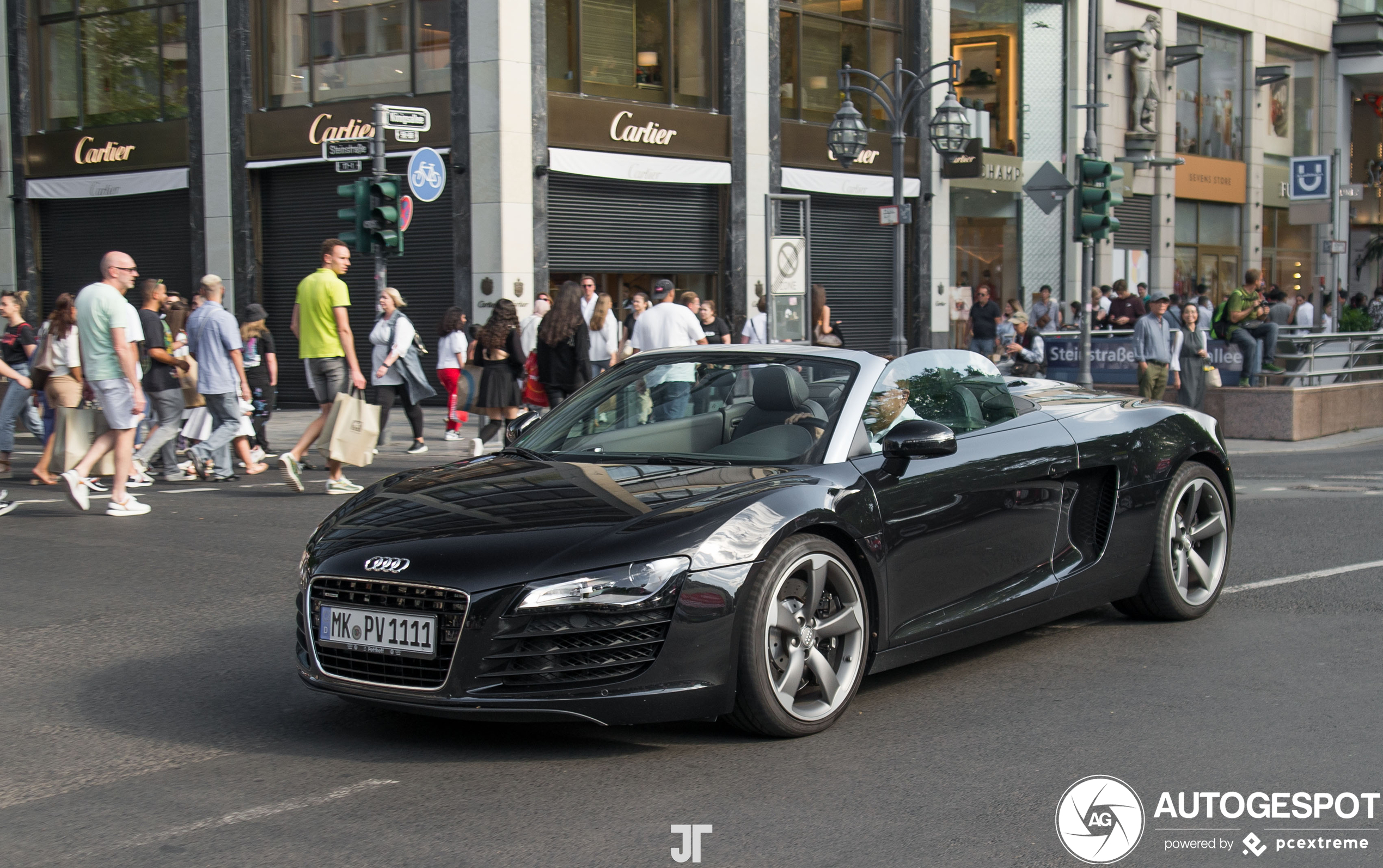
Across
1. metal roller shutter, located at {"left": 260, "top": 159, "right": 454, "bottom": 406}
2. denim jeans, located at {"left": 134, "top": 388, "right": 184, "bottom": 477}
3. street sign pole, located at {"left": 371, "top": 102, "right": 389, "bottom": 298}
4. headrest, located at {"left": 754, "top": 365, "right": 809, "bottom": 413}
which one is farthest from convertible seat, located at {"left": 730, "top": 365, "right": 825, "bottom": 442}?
metal roller shutter, located at {"left": 260, "top": 159, "right": 454, "bottom": 406}

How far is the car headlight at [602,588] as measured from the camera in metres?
4.27

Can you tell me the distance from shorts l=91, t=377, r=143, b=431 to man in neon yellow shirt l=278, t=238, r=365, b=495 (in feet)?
5.89

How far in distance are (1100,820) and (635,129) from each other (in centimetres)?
2004

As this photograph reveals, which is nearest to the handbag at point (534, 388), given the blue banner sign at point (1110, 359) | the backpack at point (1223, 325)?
the blue banner sign at point (1110, 359)

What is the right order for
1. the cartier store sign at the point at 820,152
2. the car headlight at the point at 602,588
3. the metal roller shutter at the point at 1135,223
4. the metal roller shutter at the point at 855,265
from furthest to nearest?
the metal roller shutter at the point at 1135,223 < the metal roller shutter at the point at 855,265 < the cartier store sign at the point at 820,152 < the car headlight at the point at 602,588

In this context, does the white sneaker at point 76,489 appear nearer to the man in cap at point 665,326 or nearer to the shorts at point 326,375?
the shorts at point 326,375

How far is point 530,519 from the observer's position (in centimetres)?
457

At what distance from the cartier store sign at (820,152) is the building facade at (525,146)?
0.17ft

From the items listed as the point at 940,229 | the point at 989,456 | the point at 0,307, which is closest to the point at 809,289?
the point at 0,307

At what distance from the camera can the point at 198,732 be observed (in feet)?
16.1

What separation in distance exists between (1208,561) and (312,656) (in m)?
4.25

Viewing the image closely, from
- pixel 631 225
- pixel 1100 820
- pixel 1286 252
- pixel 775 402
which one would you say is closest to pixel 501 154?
pixel 631 225

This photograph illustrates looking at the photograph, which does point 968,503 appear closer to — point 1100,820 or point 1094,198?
point 1100,820

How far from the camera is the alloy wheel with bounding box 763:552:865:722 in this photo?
466cm
